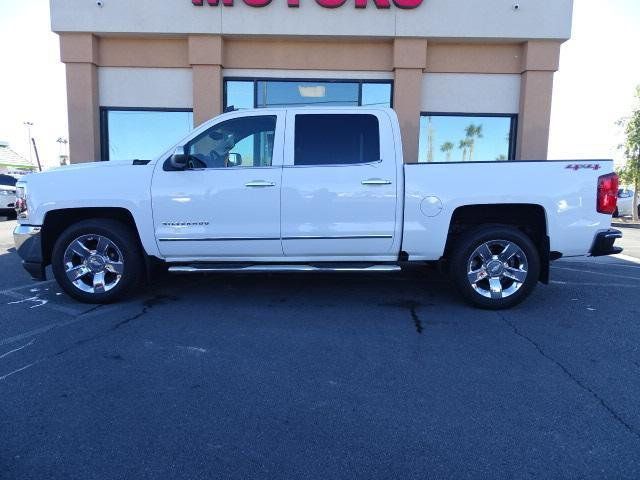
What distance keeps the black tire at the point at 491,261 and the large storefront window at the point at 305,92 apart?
20.6ft

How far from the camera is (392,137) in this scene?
192 inches

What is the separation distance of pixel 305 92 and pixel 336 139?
5.94 metres

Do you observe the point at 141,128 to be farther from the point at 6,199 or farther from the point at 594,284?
the point at 594,284

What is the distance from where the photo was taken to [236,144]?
506 centimetres

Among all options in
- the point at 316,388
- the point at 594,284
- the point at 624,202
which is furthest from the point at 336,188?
the point at 624,202

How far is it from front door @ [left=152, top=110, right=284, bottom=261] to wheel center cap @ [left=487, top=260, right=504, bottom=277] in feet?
7.48

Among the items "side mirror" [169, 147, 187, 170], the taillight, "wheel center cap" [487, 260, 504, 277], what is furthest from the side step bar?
the taillight

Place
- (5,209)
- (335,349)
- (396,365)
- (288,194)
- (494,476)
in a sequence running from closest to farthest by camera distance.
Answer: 1. (494,476)
2. (396,365)
3. (335,349)
4. (288,194)
5. (5,209)

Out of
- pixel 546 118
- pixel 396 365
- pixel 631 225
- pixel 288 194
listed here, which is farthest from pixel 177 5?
pixel 631 225

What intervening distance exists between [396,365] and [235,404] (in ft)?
4.18

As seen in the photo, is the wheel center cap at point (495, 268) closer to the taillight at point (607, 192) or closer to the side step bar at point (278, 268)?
the side step bar at point (278, 268)

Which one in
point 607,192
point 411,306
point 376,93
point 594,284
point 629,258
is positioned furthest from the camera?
A: point 376,93

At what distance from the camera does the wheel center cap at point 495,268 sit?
4844 millimetres

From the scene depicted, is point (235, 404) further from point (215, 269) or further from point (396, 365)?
point (215, 269)
